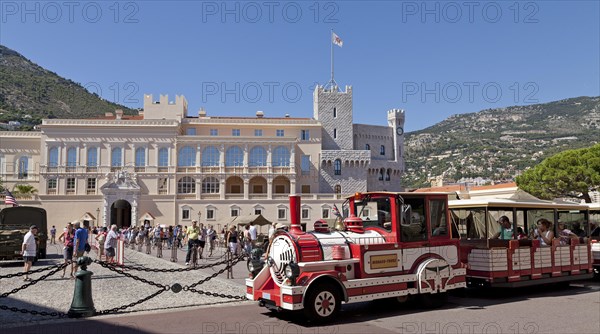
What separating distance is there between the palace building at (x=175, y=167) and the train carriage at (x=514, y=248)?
1693 inches

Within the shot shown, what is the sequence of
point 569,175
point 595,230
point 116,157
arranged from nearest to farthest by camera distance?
point 595,230, point 569,175, point 116,157

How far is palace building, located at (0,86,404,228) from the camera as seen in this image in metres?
53.9

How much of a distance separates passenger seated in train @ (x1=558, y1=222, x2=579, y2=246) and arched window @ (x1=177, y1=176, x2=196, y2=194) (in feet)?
149

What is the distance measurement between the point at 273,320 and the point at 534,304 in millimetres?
5952

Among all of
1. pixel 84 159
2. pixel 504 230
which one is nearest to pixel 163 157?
pixel 84 159

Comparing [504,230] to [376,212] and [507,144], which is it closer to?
[376,212]

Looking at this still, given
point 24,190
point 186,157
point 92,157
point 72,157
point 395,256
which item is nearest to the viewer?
point 395,256

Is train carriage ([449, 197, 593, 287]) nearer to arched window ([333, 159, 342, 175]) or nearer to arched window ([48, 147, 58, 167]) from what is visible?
arched window ([333, 159, 342, 175])

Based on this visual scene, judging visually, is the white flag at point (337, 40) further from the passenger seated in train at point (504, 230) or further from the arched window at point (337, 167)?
the passenger seated in train at point (504, 230)

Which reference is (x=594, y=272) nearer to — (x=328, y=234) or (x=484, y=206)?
(x=484, y=206)

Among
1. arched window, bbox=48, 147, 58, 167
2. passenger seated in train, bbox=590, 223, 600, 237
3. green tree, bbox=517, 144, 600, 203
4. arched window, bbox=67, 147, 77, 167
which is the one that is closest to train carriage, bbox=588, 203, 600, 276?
passenger seated in train, bbox=590, 223, 600, 237

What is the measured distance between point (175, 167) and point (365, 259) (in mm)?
47992

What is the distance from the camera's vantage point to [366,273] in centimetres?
988

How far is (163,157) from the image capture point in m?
55.6
